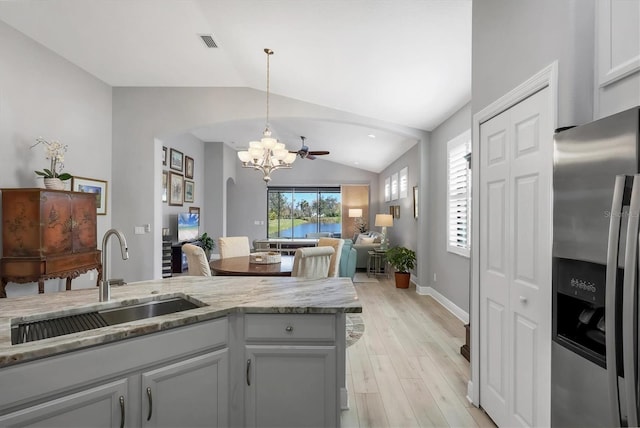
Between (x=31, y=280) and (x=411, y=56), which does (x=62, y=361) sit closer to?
(x=31, y=280)

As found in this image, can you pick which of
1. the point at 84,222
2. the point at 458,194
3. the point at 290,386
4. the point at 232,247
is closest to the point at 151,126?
the point at 84,222

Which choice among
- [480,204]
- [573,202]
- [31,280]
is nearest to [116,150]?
[31,280]

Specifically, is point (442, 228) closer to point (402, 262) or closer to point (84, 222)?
point (402, 262)

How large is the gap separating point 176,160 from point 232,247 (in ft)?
13.3

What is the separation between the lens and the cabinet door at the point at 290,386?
61.9 inches

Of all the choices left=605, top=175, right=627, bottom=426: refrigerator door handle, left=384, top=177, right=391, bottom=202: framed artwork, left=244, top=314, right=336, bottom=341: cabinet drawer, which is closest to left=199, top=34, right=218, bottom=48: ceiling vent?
left=244, top=314, right=336, bottom=341: cabinet drawer

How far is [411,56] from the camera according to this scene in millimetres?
3348

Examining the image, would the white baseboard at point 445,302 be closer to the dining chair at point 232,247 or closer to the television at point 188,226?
the dining chair at point 232,247

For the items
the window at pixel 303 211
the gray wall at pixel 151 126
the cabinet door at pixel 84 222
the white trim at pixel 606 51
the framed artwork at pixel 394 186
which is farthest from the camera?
the window at pixel 303 211

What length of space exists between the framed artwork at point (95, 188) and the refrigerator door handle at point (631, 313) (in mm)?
5258

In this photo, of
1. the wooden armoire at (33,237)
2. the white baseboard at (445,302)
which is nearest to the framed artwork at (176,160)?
the wooden armoire at (33,237)

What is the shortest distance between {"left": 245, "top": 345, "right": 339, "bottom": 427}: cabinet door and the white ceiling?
104 inches

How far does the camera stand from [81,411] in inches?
46.6

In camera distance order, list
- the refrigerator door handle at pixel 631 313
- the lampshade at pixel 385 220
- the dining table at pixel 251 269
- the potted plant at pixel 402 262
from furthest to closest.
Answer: the lampshade at pixel 385 220 < the potted plant at pixel 402 262 < the dining table at pixel 251 269 < the refrigerator door handle at pixel 631 313
